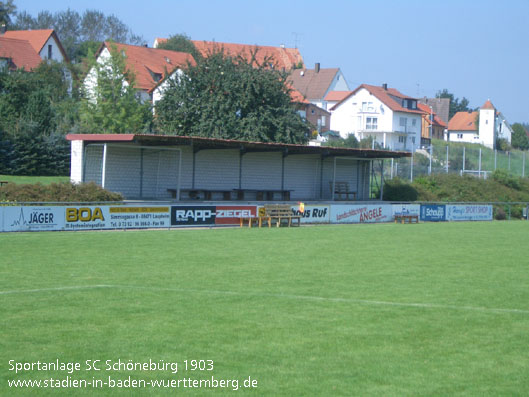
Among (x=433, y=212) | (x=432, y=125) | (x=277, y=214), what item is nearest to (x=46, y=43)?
(x=432, y=125)

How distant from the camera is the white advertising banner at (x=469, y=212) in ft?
131

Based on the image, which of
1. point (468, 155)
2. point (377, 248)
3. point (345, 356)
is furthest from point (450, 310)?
point (468, 155)

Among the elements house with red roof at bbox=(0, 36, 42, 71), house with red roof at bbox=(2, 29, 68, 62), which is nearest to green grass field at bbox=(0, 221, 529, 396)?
house with red roof at bbox=(0, 36, 42, 71)

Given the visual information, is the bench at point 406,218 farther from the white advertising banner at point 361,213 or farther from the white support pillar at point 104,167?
the white support pillar at point 104,167

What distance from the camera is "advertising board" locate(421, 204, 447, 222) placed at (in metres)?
38.9

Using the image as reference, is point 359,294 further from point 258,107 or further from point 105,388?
point 258,107

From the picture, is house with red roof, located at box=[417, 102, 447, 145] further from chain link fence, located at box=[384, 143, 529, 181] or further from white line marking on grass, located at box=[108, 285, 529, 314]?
white line marking on grass, located at box=[108, 285, 529, 314]

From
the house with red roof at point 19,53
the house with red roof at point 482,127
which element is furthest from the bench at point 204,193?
the house with red roof at point 482,127

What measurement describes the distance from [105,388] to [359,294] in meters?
6.72

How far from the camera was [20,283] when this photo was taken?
1303 cm

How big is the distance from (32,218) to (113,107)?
33.4 meters

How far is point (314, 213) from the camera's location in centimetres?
3281

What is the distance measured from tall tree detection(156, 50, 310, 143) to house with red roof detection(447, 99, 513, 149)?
56.9 metres

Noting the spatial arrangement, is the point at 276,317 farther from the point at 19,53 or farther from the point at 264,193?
the point at 19,53
